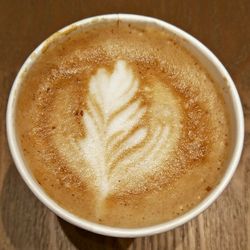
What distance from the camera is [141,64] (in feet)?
3.79

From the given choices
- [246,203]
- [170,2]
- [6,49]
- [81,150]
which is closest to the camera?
[81,150]

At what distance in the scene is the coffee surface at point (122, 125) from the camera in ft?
3.29

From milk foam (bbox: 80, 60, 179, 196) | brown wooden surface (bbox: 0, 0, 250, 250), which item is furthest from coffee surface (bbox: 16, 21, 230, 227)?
brown wooden surface (bbox: 0, 0, 250, 250)

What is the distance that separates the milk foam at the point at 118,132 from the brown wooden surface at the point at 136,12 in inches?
10.9

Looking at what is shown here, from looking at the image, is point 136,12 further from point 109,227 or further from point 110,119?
point 109,227

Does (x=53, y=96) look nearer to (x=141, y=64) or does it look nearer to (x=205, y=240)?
(x=141, y=64)

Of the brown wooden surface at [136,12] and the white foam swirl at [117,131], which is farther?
the brown wooden surface at [136,12]

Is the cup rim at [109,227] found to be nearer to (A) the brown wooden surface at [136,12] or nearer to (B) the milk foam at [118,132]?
(B) the milk foam at [118,132]

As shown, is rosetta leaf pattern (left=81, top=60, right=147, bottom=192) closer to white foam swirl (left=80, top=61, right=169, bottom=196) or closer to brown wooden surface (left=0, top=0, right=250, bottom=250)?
white foam swirl (left=80, top=61, right=169, bottom=196)

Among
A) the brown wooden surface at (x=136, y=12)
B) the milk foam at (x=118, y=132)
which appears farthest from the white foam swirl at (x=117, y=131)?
the brown wooden surface at (x=136, y=12)

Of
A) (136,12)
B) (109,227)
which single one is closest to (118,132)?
(109,227)

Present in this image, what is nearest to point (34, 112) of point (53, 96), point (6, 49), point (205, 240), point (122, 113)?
point (53, 96)

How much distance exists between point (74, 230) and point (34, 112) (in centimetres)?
36

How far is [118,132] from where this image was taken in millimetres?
1062
